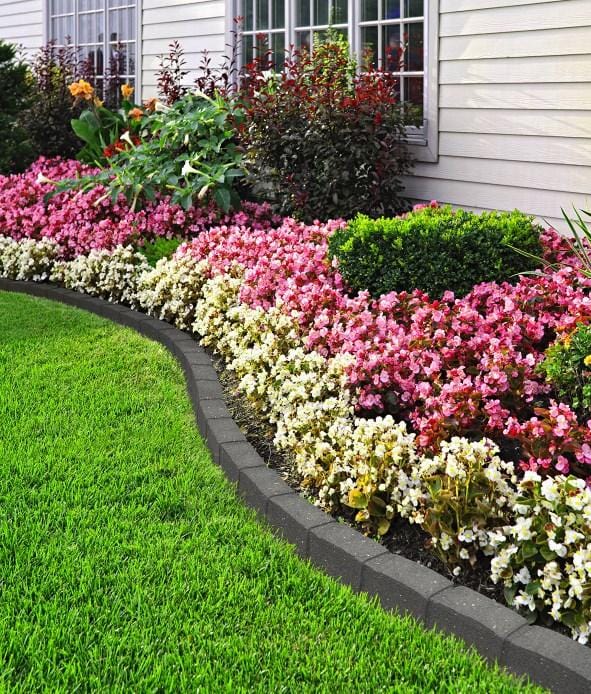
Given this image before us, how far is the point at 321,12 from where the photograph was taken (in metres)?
8.05

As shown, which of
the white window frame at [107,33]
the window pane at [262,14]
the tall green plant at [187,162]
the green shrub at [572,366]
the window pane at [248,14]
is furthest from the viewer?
the white window frame at [107,33]

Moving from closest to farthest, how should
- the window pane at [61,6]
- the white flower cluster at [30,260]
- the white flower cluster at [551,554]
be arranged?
the white flower cluster at [551,554] → the white flower cluster at [30,260] → the window pane at [61,6]

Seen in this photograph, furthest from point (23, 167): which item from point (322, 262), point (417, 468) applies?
point (417, 468)

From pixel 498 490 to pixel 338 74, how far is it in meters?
4.92

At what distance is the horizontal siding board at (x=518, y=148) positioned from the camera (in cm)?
594

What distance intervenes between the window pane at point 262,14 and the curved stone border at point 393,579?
5505mm

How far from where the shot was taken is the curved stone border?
8.21 ft

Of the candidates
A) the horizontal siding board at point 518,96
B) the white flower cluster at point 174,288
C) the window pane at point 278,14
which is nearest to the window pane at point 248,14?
the window pane at point 278,14

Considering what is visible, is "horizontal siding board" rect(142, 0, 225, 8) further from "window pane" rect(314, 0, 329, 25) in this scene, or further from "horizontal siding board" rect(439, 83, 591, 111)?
"horizontal siding board" rect(439, 83, 591, 111)

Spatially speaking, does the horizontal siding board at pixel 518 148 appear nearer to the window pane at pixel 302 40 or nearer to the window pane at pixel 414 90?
the window pane at pixel 414 90

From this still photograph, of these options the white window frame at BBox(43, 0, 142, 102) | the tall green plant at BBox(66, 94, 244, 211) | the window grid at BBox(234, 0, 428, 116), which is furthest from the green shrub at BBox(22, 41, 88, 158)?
the window grid at BBox(234, 0, 428, 116)

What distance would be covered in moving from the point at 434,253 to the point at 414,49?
107 inches

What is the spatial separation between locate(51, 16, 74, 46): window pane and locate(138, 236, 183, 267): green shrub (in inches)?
263

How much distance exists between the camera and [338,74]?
725cm
